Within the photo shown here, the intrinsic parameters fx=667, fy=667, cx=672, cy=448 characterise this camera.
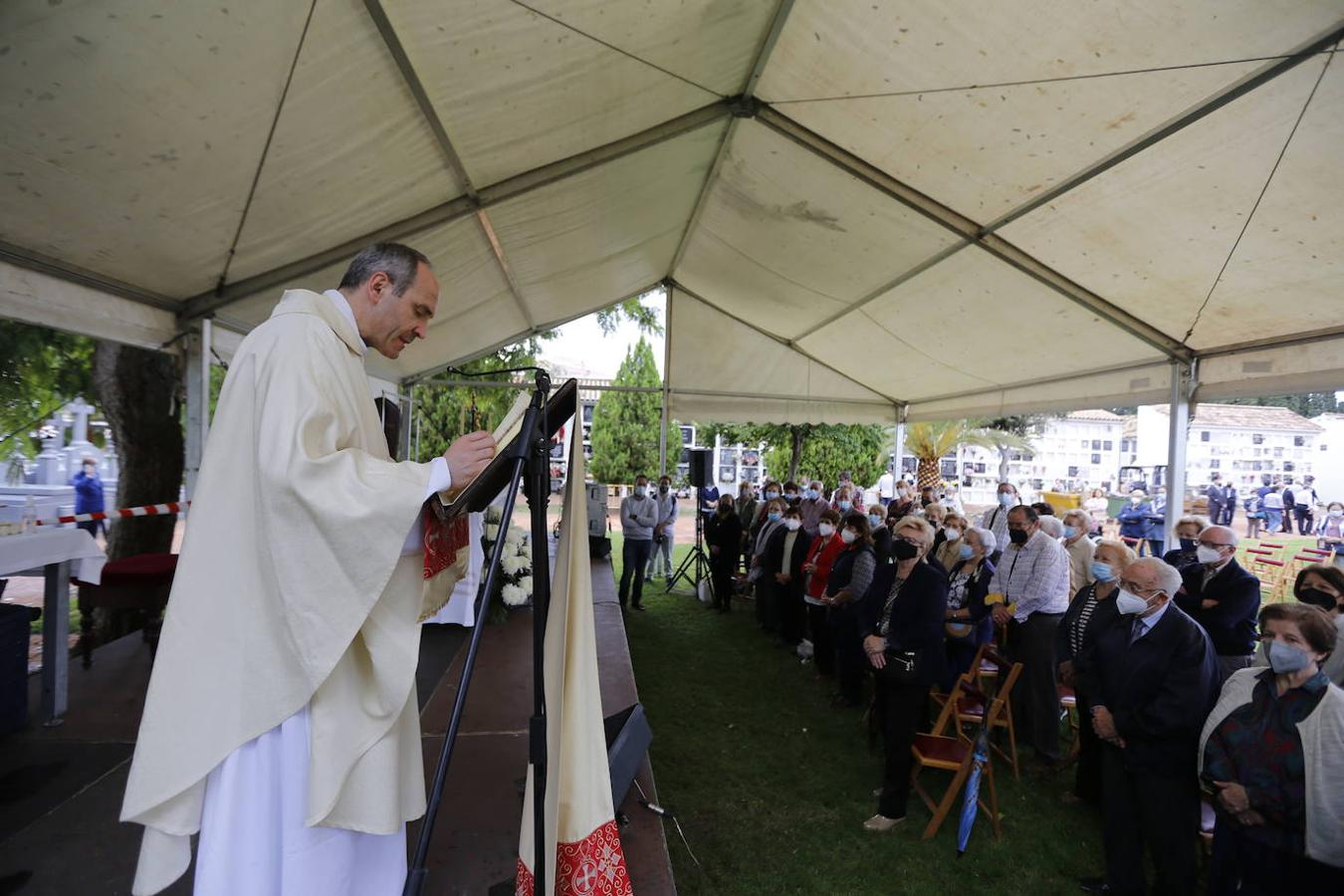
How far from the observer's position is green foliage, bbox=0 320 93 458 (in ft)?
19.3

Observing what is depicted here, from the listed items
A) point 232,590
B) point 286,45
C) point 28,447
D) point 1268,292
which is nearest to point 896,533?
point 1268,292

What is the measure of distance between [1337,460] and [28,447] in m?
39.9

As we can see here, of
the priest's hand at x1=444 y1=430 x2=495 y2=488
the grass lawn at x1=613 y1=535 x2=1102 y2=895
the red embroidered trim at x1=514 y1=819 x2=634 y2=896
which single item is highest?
the priest's hand at x1=444 y1=430 x2=495 y2=488

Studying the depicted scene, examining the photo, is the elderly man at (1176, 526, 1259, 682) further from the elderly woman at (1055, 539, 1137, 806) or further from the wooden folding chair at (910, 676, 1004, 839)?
the wooden folding chair at (910, 676, 1004, 839)

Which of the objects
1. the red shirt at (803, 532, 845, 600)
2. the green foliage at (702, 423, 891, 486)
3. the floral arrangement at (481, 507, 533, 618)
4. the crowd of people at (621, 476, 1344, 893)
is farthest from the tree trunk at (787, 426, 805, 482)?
the floral arrangement at (481, 507, 533, 618)

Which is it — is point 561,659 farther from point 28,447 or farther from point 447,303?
point 28,447

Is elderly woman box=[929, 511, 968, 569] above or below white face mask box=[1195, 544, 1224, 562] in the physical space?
below

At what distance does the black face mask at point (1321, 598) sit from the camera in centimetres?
356

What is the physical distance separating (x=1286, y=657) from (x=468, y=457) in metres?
3.13

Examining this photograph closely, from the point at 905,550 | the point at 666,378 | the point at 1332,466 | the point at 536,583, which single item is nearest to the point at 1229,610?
the point at 905,550

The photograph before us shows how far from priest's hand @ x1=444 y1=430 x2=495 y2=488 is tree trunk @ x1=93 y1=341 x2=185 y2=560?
6.17 meters

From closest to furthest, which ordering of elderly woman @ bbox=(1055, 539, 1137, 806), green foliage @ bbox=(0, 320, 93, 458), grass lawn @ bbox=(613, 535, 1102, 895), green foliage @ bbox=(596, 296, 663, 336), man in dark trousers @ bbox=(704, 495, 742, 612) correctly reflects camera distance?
grass lawn @ bbox=(613, 535, 1102, 895) < elderly woman @ bbox=(1055, 539, 1137, 806) < green foliage @ bbox=(0, 320, 93, 458) < man in dark trousers @ bbox=(704, 495, 742, 612) < green foliage @ bbox=(596, 296, 663, 336)

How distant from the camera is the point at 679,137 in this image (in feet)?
18.6

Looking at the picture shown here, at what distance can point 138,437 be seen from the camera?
6.35m
